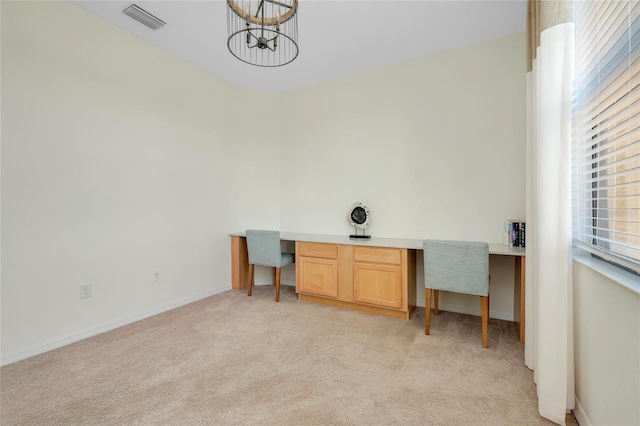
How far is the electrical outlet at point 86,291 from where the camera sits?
8.00 ft

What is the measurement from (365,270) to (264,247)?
1169mm

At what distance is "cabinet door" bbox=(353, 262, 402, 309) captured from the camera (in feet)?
9.14

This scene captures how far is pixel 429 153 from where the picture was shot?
3.12 m

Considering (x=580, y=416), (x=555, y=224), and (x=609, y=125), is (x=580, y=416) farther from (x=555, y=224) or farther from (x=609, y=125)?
(x=609, y=125)

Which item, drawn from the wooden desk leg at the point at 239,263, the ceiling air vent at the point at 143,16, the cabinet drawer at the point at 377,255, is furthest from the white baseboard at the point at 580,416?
the ceiling air vent at the point at 143,16

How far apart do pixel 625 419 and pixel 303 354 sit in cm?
166

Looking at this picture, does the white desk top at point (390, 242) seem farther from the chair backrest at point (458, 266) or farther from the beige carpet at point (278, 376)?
the beige carpet at point (278, 376)

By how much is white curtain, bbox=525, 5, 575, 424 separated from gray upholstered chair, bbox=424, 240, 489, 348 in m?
0.74

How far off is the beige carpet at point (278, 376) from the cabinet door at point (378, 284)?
21 cm

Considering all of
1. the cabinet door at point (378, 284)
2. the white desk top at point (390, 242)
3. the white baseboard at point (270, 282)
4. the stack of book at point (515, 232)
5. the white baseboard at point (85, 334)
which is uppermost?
the stack of book at point (515, 232)

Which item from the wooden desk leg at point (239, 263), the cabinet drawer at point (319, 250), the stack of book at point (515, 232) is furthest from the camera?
the wooden desk leg at point (239, 263)

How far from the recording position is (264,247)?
11.0ft

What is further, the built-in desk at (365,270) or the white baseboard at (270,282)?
the white baseboard at (270,282)

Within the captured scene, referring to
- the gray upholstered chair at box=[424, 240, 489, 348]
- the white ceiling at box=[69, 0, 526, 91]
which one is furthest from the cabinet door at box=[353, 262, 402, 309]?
the white ceiling at box=[69, 0, 526, 91]
